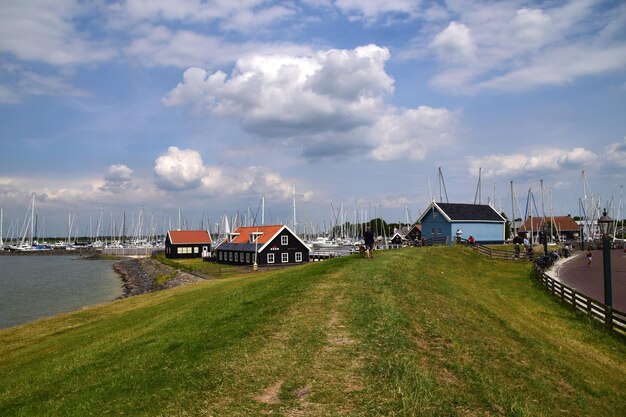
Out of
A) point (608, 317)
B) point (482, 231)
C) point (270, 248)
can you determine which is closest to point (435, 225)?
point (482, 231)

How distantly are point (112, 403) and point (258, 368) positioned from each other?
3.90 metres

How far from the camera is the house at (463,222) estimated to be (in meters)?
67.0

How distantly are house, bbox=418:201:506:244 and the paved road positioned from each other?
519 inches

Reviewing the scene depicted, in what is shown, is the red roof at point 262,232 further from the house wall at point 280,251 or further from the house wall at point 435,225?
the house wall at point 435,225

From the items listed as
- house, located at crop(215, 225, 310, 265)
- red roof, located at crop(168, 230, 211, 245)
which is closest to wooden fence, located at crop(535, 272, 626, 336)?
house, located at crop(215, 225, 310, 265)

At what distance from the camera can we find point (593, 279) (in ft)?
142

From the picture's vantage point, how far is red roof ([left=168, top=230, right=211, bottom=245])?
104 meters

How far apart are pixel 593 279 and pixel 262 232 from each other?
48620 mm

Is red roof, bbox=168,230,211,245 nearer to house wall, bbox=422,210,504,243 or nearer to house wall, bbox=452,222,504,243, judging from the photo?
house wall, bbox=422,210,504,243

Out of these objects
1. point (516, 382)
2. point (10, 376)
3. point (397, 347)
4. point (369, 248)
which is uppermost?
point (369, 248)

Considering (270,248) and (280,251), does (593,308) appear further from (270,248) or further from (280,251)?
(280,251)

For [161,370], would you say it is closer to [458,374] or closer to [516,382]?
[458,374]

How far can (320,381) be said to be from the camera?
12352 mm

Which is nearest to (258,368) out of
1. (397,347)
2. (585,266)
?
(397,347)
